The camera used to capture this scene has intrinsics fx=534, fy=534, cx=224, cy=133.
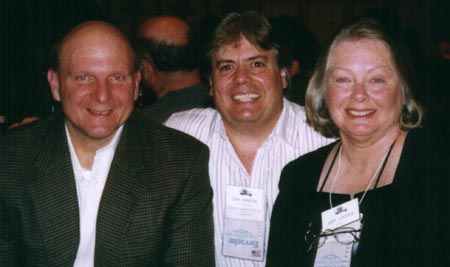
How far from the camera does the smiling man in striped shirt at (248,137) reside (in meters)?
2.87

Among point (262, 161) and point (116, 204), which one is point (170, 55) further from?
point (116, 204)

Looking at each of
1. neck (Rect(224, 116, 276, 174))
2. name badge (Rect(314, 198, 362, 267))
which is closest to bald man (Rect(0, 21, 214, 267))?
neck (Rect(224, 116, 276, 174))

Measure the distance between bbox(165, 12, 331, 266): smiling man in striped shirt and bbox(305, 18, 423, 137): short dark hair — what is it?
1.16 feet

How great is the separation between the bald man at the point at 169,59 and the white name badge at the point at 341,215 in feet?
5.34

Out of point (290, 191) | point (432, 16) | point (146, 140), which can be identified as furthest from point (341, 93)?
point (432, 16)

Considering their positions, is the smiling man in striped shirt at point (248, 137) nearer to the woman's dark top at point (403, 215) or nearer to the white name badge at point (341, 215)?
the woman's dark top at point (403, 215)

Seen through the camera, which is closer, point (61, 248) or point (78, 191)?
point (61, 248)

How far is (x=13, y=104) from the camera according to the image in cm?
492

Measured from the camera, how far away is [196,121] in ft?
10.5

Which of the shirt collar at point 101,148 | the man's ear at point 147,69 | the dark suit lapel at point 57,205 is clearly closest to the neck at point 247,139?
the shirt collar at point 101,148

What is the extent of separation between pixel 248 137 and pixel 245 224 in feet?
1.67

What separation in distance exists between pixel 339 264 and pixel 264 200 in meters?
0.66

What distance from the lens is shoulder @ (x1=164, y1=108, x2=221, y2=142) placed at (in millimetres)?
3150

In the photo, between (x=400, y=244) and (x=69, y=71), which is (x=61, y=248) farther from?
(x=400, y=244)
